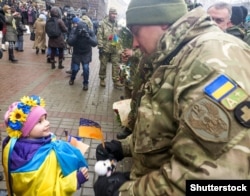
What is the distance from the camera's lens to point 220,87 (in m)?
0.91

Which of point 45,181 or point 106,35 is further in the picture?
point 106,35

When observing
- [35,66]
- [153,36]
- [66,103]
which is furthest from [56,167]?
[35,66]

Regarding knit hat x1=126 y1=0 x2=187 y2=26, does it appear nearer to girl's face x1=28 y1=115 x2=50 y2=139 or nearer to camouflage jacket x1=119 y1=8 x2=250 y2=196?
camouflage jacket x1=119 y1=8 x2=250 y2=196

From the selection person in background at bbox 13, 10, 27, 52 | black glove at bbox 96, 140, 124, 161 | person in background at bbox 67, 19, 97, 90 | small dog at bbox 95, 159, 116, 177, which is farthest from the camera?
person in background at bbox 13, 10, 27, 52

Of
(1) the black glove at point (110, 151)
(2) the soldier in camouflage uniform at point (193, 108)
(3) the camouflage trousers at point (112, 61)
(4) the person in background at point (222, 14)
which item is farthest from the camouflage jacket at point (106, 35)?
(2) the soldier in camouflage uniform at point (193, 108)

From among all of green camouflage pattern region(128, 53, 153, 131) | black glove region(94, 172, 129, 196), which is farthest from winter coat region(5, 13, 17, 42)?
black glove region(94, 172, 129, 196)

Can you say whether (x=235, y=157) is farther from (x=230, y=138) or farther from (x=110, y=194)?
(x=110, y=194)

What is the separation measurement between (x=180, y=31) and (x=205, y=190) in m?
0.65

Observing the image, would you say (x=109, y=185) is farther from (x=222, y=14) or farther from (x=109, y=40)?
(x=109, y=40)

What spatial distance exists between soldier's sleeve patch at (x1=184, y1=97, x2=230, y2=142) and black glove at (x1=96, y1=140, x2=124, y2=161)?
0.93m

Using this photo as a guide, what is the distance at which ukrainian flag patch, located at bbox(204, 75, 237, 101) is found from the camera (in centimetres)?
90

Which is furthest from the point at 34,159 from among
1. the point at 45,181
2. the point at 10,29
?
the point at 10,29

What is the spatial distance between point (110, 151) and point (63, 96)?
5.15 m

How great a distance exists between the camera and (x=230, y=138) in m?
0.90
